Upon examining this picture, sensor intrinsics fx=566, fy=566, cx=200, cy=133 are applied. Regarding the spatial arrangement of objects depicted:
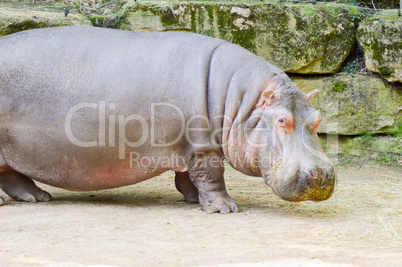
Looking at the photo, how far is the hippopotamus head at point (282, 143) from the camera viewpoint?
3.91 m

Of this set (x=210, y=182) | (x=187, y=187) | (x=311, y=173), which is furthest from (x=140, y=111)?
(x=311, y=173)

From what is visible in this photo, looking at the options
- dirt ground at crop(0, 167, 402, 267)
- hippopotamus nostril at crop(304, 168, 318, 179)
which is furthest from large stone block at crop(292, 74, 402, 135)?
hippopotamus nostril at crop(304, 168, 318, 179)

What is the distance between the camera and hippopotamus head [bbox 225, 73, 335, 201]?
3912mm

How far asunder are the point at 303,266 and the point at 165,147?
182cm

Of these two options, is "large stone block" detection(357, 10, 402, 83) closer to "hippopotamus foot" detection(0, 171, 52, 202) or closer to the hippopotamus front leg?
the hippopotamus front leg

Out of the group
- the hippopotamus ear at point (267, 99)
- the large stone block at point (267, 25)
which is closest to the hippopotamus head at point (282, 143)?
the hippopotamus ear at point (267, 99)

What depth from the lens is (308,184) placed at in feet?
12.7

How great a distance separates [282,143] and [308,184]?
0.35 meters

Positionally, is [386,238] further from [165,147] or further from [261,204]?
[165,147]

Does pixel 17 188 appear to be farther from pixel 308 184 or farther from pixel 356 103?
pixel 356 103

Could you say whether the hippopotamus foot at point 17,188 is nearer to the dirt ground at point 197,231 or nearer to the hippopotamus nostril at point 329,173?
the dirt ground at point 197,231

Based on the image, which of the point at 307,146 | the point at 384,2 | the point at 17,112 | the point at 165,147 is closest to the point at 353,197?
the point at 307,146

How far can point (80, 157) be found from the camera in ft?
14.2

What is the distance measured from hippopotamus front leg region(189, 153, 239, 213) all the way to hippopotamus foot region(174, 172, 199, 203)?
1.19ft
